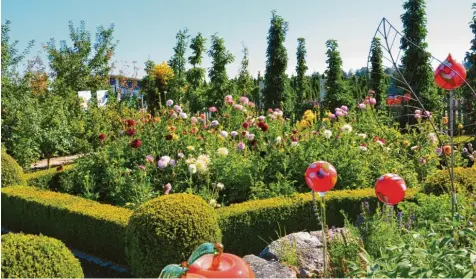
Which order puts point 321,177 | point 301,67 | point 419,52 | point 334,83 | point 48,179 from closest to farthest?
point 321,177 → point 48,179 → point 419,52 → point 334,83 → point 301,67

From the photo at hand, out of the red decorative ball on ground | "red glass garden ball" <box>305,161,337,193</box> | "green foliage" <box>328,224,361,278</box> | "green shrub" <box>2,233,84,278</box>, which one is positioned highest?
"red glass garden ball" <box>305,161,337,193</box>

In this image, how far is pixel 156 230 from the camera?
450 centimetres

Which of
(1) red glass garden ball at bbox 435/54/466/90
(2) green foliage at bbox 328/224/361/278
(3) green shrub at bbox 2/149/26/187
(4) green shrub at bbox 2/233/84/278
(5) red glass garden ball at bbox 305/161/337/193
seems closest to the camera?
(4) green shrub at bbox 2/233/84/278

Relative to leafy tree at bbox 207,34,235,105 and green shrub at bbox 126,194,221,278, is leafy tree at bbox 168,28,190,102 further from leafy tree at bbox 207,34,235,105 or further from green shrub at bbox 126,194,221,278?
green shrub at bbox 126,194,221,278

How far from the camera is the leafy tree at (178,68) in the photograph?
51.4 ft

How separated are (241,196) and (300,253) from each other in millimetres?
1827

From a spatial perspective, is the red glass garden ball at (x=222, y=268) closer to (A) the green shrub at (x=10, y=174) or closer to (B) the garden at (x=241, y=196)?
(B) the garden at (x=241, y=196)

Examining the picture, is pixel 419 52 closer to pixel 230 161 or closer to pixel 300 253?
pixel 230 161

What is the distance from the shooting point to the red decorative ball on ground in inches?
138

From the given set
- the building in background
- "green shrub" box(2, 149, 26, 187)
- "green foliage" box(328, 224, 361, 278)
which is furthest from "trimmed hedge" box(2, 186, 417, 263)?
the building in background

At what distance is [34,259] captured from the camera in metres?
3.24

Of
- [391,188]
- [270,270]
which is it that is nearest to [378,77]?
[270,270]

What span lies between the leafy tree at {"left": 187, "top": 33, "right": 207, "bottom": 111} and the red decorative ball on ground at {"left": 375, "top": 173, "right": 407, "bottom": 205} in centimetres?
1158

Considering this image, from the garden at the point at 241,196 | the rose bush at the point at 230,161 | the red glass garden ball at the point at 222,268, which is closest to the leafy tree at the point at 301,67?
the garden at the point at 241,196
